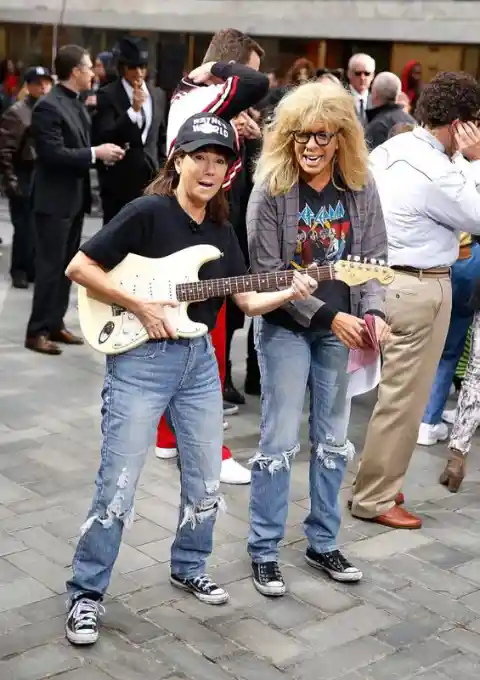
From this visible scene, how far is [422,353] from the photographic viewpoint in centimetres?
516

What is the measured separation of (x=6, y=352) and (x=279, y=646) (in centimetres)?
455

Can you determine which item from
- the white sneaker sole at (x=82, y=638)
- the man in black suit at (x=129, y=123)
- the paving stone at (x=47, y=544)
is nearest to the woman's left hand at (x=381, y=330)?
the white sneaker sole at (x=82, y=638)

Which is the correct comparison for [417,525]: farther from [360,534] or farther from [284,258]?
[284,258]

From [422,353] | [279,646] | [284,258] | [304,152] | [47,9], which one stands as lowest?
[279,646]

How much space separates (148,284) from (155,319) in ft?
0.45

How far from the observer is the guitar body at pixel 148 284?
3.87 metres

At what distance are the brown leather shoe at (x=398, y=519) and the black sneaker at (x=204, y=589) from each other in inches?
44.0

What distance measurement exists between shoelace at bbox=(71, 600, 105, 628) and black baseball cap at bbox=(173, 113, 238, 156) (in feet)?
5.36

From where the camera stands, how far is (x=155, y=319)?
3.82 m

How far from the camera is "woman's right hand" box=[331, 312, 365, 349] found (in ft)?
Result: 13.5

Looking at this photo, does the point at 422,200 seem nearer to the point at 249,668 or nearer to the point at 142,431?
the point at 142,431

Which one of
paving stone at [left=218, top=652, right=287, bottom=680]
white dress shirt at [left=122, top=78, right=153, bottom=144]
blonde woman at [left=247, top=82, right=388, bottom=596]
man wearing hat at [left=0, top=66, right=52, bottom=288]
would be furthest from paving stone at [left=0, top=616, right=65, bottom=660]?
man wearing hat at [left=0, top=66, right=52, bottom=288]

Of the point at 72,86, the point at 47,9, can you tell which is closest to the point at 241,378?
the point at 72,86

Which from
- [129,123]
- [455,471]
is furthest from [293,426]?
[129,123]
